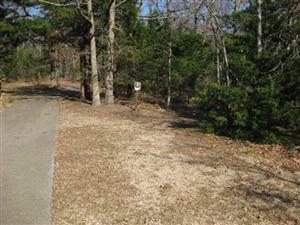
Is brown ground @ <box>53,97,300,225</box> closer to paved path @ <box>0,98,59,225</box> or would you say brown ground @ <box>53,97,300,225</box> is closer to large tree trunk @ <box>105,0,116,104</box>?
paved path @ <box>0,98,59,225</box>

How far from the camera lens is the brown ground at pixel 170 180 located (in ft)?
16.9

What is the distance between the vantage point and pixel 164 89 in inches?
766

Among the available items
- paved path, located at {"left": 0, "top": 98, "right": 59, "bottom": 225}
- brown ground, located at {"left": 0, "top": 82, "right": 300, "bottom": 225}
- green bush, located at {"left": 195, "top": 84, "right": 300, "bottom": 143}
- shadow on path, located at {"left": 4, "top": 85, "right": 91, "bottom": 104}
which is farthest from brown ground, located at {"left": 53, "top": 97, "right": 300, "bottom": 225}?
shadow on path, located at {"left": 4, "top": 85, "right": 91, "bottom": 104}

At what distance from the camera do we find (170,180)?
6504 mm

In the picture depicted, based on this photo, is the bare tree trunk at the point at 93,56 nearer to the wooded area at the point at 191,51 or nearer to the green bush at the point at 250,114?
the wooded area at the point at 191,51

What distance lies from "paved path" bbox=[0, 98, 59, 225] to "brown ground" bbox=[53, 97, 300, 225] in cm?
22

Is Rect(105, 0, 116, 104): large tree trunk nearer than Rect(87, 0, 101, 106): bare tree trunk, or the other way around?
Rect(87, 0, 101, 106): bare tree trunk

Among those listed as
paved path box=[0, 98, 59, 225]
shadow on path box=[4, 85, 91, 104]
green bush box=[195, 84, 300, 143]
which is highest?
green bush box=[195, 84, 300, 143]

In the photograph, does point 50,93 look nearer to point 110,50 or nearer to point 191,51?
point 110,50

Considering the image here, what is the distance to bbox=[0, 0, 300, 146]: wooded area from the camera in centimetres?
995

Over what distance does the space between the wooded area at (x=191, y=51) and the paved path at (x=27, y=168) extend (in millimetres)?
4619

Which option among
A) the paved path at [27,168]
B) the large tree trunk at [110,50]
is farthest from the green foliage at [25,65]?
the paved path at [27,168]

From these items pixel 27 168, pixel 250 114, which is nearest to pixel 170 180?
pixel 27 168

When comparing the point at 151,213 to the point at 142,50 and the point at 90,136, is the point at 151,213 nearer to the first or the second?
the point at 90,136
